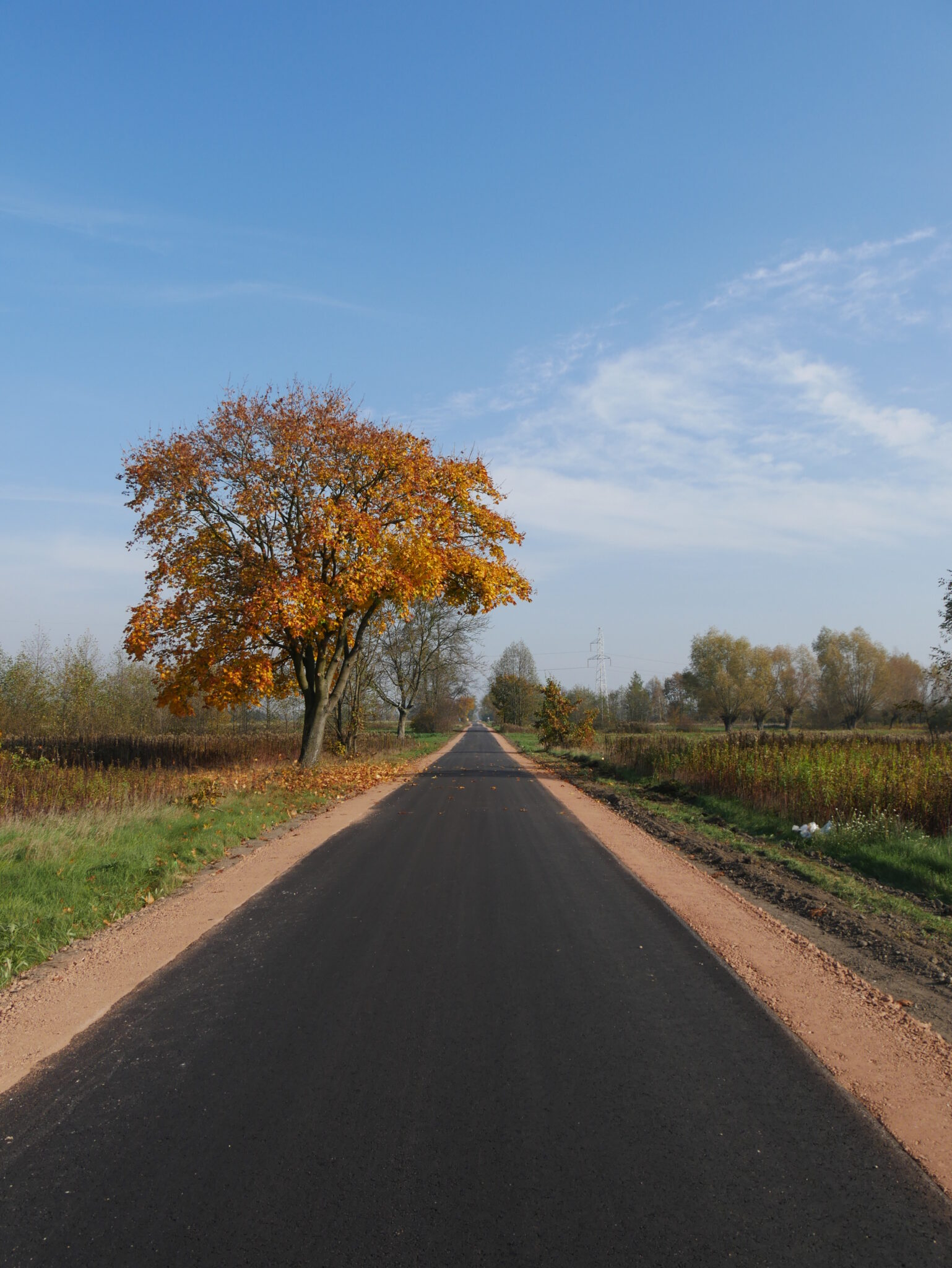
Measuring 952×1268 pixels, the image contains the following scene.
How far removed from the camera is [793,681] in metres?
91.7

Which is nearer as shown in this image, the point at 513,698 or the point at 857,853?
the point at 857,853

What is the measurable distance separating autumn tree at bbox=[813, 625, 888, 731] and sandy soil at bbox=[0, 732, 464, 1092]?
79.8m

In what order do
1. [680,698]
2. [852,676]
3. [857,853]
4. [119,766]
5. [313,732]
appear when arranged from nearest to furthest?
[857,853], [119,766], [313,732], [852,676], [680,698]

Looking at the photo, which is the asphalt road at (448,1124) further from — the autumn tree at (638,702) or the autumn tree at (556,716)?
the autumn tree at (638,702)

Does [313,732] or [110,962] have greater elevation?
[313,732]

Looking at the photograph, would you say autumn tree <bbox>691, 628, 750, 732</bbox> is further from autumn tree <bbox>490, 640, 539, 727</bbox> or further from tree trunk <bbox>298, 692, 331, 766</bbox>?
tree trunk <bbox>298, 692, 331, 766</bbox>

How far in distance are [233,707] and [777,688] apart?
265 feet

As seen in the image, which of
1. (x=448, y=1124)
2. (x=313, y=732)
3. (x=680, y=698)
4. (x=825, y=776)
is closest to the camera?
(x=448, y=1124)

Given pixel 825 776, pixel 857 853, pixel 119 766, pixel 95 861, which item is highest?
pixel 825 776

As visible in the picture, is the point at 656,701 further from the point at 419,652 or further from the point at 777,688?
the point at 419,652

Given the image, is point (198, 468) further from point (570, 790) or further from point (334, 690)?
point (570, 790)

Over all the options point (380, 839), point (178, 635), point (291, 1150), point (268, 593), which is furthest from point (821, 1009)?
point (178, 635)

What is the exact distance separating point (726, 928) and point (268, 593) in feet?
45.1

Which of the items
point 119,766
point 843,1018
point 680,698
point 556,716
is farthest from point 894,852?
point 680,698
